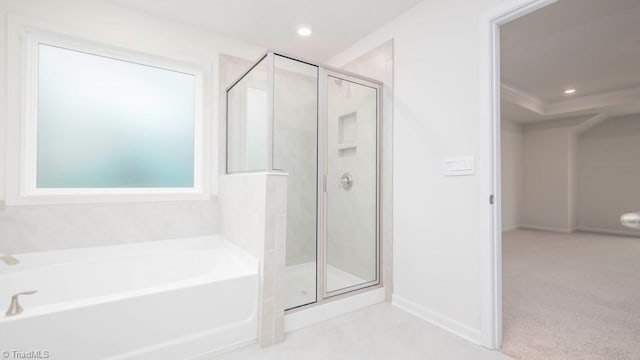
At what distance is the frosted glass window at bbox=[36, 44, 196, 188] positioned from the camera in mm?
2113

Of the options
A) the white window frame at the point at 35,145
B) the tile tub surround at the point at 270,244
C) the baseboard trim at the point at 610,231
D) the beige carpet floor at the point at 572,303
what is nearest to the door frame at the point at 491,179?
the beige carpet floor at the point at 572,303

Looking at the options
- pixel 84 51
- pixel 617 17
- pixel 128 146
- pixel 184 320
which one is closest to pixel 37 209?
pixel 128 146

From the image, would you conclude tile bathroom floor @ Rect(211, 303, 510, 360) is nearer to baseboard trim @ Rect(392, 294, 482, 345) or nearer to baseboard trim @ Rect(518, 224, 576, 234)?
baseboard trim @ Rect(392, 294, 482, 345)

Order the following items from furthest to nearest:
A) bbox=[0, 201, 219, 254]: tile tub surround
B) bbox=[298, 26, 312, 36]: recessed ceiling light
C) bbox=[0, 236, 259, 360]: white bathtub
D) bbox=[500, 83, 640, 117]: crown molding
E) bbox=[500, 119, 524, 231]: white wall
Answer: bbox=[500, 119, 524, 231]: white wall < bbox=[500, 83, 640, 117]: crown molding < bbox=[298, 26, 312, 36]: recessed ceiling light < bbox=[0, 201, 219, 254]: tile tub surround < bbox=[0, 236, 259, 360]: white bathtub

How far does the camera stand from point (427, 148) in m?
2.10

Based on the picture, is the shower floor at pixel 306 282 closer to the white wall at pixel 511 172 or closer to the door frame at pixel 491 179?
the door frame at pixel 491 179

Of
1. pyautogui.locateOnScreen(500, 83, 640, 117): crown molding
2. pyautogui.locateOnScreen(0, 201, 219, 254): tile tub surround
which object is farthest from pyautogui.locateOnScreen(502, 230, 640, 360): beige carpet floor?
pyautogui.locateOnScreen(0, 201, 219, 254): tile tub surround

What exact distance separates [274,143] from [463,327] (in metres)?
1.79

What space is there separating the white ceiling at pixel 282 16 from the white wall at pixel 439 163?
235mm

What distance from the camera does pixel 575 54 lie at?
3.18m

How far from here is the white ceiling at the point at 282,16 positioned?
219 centimetres

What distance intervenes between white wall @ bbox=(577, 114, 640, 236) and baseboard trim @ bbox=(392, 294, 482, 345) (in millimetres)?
5779

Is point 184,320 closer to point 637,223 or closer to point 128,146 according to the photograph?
point 128,146

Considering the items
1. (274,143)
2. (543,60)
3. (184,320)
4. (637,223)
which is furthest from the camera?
(543,60)
